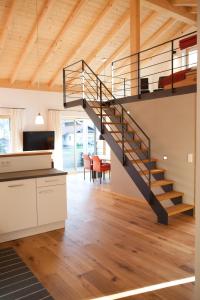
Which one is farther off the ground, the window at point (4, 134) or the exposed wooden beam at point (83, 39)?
the exposed wooden beam at point (83, 39)

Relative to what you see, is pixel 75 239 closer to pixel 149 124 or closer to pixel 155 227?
pixel 155 227

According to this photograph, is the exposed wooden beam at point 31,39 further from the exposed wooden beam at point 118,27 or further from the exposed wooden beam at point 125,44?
the exposed wooden beam at point 125,44

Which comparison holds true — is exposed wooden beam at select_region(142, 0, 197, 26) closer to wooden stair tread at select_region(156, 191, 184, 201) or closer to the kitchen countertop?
wooden stair tread at select_region(156, 191, 184, 201)

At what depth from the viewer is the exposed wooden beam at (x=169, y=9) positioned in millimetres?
5867

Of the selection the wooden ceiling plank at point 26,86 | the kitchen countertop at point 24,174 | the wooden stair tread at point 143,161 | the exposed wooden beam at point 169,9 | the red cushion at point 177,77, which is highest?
the exposed wooden beam at point 169,9

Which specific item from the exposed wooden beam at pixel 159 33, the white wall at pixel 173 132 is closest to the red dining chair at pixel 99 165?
the white wall at pixel 173 132

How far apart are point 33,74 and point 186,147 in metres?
5.84

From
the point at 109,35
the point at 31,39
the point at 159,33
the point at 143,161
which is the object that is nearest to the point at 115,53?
the point at 109,35

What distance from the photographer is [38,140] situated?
8820 millimetres

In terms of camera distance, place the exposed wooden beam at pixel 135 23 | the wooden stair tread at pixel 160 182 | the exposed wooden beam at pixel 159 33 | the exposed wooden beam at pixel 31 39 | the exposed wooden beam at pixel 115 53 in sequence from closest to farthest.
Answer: the wooden stair tread at pixel 160 182 → the exposed wooden beam at pixel 31 39 → the exposed wooden beam at pixel 135 23 → the exposed wooden beam at pixel 159 33 → the exposed wooden beam at pixel 115 53

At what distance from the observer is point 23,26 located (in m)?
6.50

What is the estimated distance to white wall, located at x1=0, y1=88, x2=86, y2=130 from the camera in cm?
835

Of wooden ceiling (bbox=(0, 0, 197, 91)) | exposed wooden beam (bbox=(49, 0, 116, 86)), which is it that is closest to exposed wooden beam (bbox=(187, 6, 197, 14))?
wooden ceiling (bbox=(0, 0, 197, 91))

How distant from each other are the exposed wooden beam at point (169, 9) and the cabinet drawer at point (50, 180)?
441 cm
